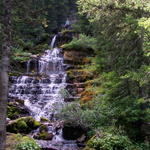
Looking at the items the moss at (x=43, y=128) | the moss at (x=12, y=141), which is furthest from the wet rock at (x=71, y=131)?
the moss at (x=12, y=141)

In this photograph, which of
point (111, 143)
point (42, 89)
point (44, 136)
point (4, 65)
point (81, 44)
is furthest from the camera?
point (81, 44)

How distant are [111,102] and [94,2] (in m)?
5.30

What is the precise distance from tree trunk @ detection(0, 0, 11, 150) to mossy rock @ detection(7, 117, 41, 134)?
7290mm

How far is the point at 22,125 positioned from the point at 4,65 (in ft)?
27.0

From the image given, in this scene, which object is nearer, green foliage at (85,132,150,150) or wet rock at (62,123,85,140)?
green foliage at (85,132,150,150)

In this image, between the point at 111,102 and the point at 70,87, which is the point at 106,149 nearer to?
the point at 111,102

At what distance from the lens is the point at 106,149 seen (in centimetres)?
1210

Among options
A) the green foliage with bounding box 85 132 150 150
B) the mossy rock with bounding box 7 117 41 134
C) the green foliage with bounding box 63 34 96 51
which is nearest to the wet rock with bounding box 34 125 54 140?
the mossy rock with bounding box 7 117 41 134

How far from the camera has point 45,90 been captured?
929 inches

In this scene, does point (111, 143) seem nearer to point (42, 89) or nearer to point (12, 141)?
point (12, 141)

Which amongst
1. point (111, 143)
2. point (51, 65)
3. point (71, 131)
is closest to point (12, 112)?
point (71, 131)

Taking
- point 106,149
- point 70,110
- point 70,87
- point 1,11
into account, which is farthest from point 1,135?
point 70,87

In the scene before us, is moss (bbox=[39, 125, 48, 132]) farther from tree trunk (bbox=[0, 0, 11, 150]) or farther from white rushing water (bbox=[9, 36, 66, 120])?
tree trunk (bbox=[0, 0, 11, 150])

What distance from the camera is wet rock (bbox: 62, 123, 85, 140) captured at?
50.4 ft
